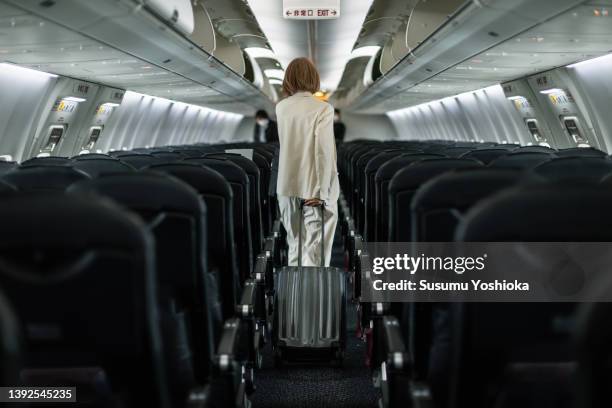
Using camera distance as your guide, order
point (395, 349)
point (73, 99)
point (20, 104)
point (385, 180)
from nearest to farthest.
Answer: point (395, 349) → point (385, 180) → point (20, 104) → point (73, 99)

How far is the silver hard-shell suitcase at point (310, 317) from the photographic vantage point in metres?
5.06

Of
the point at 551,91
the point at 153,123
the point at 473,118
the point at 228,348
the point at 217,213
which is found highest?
the point at 153,123

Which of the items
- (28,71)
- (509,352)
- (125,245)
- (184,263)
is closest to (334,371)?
(184,263)

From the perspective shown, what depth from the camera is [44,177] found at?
4449mm

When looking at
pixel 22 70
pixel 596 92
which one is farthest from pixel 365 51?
pixel 22 70

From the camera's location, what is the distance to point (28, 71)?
37.2 feet

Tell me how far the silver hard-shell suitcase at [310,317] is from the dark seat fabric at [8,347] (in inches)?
127

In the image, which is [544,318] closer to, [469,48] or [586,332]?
[586,332]

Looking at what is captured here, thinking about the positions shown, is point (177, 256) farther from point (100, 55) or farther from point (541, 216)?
point (100, 55)

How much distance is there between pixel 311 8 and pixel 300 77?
4151mm

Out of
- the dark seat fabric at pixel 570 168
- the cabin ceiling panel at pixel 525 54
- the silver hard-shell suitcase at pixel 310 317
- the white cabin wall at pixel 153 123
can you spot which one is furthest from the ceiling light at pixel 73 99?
the dark seat fabric at pixel 570 168

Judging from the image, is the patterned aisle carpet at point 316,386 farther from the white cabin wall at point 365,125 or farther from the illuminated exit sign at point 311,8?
the white cabin wall at point 365,125

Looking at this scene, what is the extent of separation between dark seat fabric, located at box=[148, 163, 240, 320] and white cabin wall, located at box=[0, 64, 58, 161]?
770 centimetres

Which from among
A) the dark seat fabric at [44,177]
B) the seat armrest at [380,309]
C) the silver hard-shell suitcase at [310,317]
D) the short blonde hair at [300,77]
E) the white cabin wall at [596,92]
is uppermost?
the white cabin wall at [596,92]
